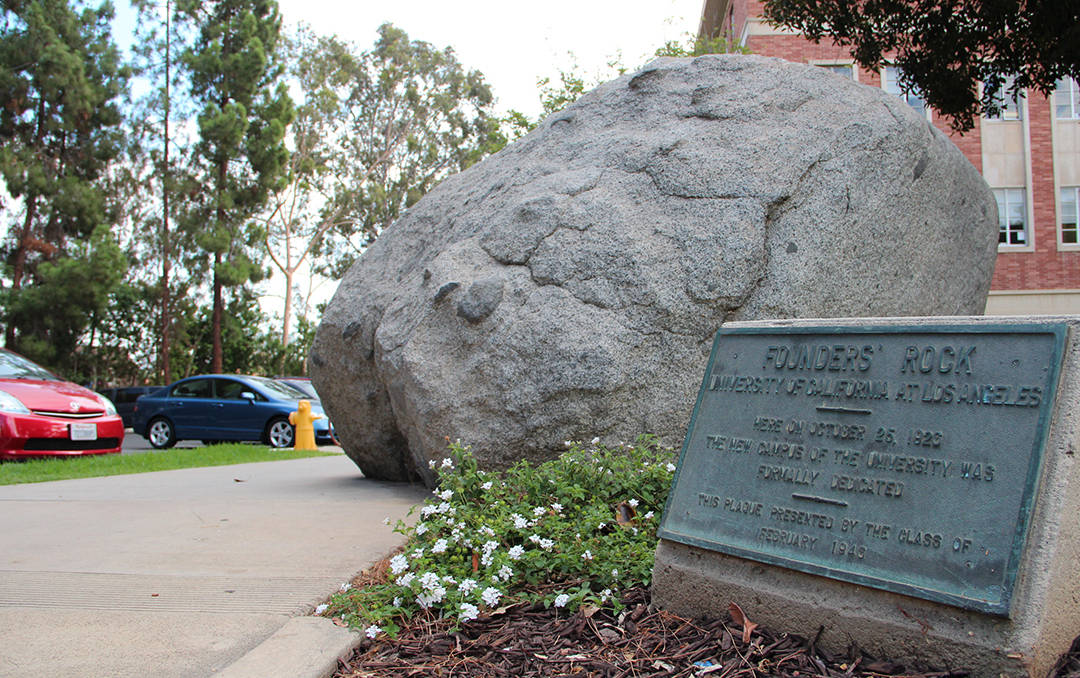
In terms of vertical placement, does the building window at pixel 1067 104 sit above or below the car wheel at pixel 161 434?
above

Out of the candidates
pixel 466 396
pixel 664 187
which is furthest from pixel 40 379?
pixel 664 187

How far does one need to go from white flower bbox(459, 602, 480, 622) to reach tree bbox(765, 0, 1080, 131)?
25.6 feet

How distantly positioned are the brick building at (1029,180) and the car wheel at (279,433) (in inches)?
665

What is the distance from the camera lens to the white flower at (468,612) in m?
2.73

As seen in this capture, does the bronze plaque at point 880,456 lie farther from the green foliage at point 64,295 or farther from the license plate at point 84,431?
the green foliage at point 64,295

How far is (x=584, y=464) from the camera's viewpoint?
12.8 ft

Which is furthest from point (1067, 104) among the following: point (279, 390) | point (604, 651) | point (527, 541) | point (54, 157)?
point (54, 157)

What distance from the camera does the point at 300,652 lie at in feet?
8.30

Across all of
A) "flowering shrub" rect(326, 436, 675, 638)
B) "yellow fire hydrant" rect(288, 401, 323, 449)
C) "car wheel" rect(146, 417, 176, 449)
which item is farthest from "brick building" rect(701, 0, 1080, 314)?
"flowering shrub" rect(326, 436, 675, 638)

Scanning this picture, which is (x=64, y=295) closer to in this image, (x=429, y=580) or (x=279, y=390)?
(x=279, y=390)

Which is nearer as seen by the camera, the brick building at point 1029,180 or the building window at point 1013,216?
the brick building at point 1029,180

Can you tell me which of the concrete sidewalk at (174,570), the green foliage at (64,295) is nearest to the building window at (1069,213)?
the concrete sidewalk at (174,570)

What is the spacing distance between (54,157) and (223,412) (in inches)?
712

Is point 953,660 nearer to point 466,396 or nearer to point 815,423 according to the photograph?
point 815,423
